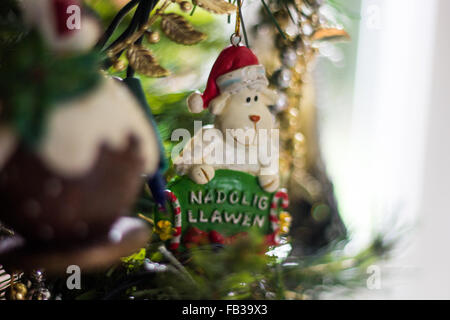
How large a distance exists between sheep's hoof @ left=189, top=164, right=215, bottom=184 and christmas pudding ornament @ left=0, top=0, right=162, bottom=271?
5.2 inches

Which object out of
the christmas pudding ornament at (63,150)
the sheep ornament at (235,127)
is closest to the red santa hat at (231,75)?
the sheep ornament at (235,127)

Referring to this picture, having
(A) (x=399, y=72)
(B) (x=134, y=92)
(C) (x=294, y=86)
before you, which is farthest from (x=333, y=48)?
(B) (x=134, y=92)

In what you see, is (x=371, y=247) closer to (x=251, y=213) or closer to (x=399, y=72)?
(x=251, y=213)

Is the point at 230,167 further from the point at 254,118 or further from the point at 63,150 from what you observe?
the point at 63,150

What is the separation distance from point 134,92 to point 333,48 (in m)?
0.33

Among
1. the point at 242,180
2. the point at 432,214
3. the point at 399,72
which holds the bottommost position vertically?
the point at 432,214

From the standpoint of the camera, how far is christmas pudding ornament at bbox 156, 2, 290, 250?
1.13 ft

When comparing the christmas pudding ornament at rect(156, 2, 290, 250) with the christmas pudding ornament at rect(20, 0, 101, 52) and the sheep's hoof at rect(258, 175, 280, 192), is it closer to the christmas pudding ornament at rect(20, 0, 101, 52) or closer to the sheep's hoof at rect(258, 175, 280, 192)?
the sheep's hoof at rect(258, 175, 280, 192)

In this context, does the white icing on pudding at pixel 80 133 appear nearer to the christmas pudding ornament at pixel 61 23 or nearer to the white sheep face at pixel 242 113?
the christmas pudding ornament at pixel 61 23

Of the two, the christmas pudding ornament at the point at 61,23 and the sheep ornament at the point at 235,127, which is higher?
the christmas pudding ornament at the point at 61,23

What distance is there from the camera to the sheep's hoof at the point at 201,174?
1.13ft

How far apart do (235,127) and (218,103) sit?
0.08 feet

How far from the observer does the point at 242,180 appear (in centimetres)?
37

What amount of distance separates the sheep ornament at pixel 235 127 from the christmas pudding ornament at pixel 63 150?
0.14 metres
